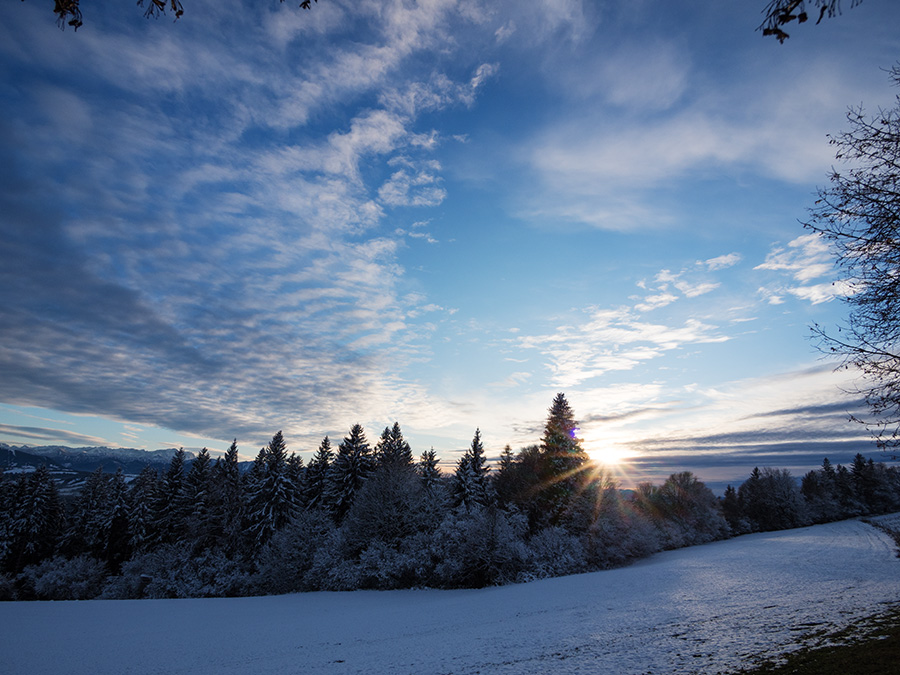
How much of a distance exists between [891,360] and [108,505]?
73104 mm

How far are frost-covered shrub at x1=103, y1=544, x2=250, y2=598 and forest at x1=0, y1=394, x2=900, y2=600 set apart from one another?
0.50 feet

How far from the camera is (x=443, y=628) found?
19672 millimetres

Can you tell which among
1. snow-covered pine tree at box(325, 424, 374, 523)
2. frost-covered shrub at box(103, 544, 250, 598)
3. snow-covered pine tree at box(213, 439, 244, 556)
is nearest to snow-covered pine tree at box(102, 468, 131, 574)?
frost-covered shrub at box(103, 544, 250, 598)

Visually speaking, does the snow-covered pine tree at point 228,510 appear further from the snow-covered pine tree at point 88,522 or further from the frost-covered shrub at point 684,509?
the frost-covered shrub at point 684,509

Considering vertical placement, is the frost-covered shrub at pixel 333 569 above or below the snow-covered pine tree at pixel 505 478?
below

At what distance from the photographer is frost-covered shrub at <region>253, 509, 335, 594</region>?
41.0 meters

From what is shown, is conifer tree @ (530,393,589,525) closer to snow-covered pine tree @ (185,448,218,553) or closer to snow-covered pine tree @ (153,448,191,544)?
snow-covered pine tree @ (185,448,218,553)

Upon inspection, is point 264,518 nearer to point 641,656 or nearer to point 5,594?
point 5,594

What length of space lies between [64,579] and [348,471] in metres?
32.0

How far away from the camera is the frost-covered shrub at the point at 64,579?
44688mm

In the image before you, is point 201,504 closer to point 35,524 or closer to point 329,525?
point 329,525

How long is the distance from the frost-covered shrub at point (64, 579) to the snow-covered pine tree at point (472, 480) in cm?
4158

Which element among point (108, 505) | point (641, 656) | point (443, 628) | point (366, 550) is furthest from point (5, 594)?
point (641, 656)

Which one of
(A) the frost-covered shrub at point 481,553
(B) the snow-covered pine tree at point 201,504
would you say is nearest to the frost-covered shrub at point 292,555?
(B) the snow-covered pine tree at point 201,504
